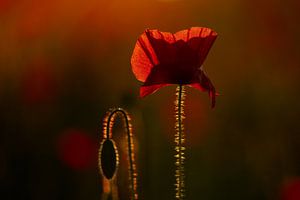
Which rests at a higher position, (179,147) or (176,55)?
(176,55)

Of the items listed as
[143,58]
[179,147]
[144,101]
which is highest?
[144,101]

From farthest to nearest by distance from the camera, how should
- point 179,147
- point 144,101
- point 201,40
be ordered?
point 144,101 → point 201,40 → point 179,147

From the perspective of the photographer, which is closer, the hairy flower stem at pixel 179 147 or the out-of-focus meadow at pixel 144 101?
the hairy flower stem at pixel 179 147

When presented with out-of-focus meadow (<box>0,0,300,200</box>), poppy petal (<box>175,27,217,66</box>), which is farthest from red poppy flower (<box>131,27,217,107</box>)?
out-of-focus meadow (<box>0,0,300,200</box>)

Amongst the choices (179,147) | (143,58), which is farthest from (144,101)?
(179,147)

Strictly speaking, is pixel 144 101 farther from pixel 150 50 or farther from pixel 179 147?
pixel 179 147

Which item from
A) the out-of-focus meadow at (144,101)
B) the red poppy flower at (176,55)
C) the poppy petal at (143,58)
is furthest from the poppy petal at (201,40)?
the out-of-focus meadow at (144,101)

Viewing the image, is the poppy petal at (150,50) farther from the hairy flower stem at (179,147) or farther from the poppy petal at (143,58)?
the hairy flower stem at (179,147)
